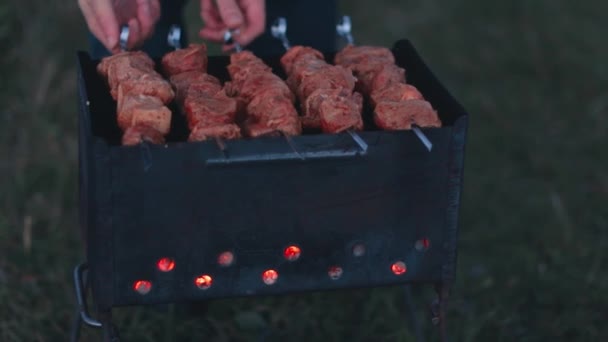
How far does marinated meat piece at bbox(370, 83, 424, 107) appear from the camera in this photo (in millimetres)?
2369

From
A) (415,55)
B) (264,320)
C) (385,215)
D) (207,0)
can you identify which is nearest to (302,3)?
(207,0)

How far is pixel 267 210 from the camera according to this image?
217cm

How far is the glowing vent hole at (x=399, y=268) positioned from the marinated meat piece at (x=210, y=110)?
0.50 metres

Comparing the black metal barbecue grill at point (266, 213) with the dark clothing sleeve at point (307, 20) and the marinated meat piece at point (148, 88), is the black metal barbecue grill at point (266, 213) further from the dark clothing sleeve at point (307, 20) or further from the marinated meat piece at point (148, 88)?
the dark clothing sleeve at point (307, 20)

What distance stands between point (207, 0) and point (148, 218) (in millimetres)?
972

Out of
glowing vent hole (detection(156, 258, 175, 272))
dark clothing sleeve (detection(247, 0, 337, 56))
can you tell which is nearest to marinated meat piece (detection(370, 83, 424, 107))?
glowing vent hole (detection(156, 258, 175, 272))

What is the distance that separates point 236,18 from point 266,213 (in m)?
0.74

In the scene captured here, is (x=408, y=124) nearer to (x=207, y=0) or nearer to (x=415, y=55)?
A: (x=415, y=55)

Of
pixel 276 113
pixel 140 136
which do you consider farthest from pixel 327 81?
pixel 140 136

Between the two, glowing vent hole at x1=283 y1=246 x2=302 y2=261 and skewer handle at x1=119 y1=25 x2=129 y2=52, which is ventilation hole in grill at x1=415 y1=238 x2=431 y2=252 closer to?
glowing vent hole at x1=283 y1=246 x2=302 y2=261

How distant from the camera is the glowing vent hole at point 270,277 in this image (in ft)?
7.36

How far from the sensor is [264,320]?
3279 mm

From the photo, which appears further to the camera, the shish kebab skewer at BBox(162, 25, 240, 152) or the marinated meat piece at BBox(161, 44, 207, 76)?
the marinated meat piece at BBox(161, 44, 207, 76)

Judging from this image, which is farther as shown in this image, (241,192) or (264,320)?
(264,320)
